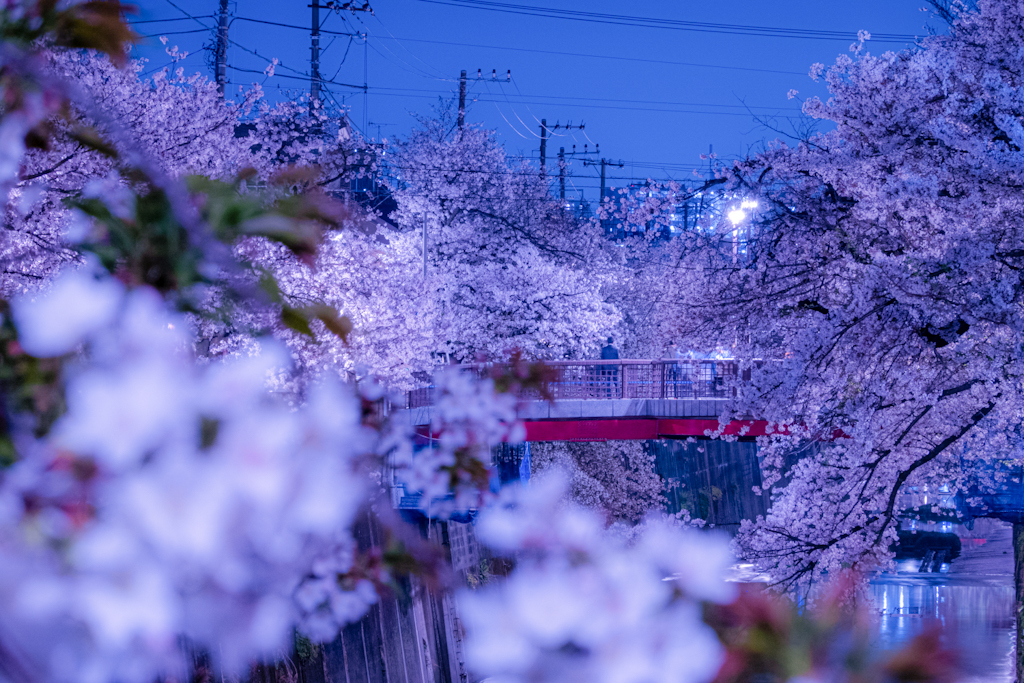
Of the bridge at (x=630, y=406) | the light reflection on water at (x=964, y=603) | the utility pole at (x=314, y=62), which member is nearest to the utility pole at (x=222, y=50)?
the utility pole at (x=314, y=62)

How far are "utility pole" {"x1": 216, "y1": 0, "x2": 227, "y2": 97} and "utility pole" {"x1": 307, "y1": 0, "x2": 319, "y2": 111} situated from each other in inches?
147

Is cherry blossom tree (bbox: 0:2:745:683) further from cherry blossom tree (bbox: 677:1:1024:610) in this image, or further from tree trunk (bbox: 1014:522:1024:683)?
tree trunk (bbox: 1014:522:1024:683)

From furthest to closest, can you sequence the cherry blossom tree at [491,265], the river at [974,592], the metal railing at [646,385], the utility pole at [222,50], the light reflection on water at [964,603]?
the cherry blossom tree at [491,265] < the river at [974,592] < the light reflection on water at [964,603] < the metal railing at [646,385] < the utility pole at [222,50]

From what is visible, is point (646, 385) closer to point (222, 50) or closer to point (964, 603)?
point (222, 50)

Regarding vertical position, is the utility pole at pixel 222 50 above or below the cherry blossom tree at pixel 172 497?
above

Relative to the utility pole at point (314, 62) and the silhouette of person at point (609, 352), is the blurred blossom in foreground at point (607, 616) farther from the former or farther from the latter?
the silhouette of person at point (609, 352)

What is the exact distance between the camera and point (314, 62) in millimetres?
18781

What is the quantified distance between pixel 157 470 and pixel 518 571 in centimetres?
39

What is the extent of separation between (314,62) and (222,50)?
516 centimetres

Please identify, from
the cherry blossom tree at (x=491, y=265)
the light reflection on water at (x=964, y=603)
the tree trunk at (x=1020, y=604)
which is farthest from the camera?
the cherry blossom tree at (x=491, y=265)

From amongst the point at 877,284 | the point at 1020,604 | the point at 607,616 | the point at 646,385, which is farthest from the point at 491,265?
the point at 607,616

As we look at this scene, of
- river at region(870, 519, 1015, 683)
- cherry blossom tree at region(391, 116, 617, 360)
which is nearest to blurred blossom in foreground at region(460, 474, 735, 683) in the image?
cherry blossom tree at region(391, 116, 617, 360)

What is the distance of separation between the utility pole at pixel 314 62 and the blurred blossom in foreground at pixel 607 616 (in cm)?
1871

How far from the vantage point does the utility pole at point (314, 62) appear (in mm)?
17766
